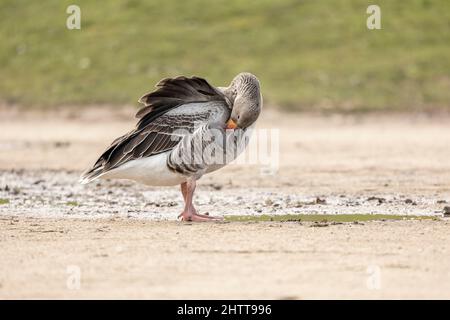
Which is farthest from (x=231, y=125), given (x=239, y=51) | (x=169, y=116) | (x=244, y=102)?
(x=239, y=51)

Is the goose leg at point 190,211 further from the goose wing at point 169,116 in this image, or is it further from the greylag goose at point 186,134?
the goose wing at point 169,116

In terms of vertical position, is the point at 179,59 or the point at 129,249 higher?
the point at 179,59

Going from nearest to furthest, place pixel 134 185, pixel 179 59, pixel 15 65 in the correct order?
1. pixel 134 185
2. pixel 179 59
3. pixel 15 65

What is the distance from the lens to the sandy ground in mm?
8281

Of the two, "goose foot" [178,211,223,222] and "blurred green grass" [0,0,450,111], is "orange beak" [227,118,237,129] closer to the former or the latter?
"goose foot" [178,211,223,222]

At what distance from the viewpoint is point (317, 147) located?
2133cm

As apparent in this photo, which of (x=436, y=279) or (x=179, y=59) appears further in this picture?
(x=179, y=59)

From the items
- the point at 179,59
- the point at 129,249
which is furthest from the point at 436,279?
the point at 179,59

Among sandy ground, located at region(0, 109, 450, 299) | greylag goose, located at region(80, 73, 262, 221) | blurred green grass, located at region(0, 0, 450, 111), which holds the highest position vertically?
blurred green grass, located at region(0, 0, 450, 111)

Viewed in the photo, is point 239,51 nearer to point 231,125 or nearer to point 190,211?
point 190,211

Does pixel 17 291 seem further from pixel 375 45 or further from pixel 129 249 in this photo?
pixel 375 45

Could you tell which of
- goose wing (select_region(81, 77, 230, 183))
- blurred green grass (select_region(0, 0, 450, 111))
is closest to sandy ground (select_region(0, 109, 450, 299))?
goose wing (select_region(81, 77, 230, 183))

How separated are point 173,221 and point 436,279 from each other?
441cm
